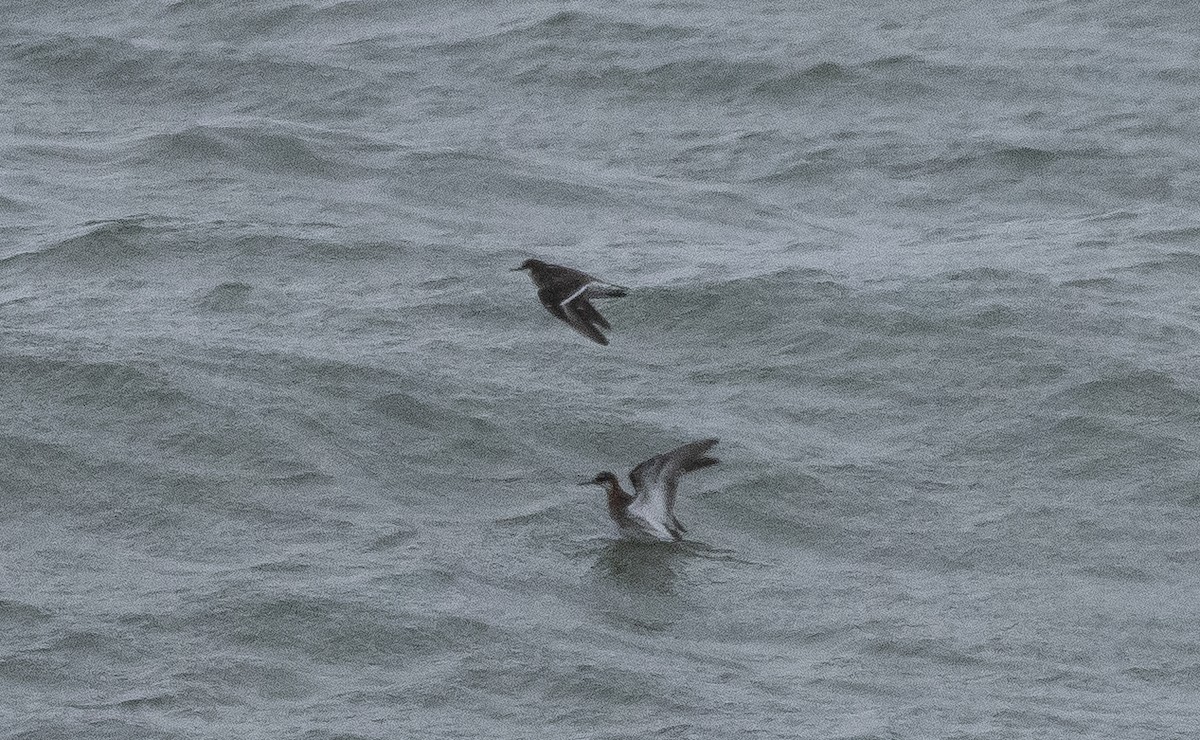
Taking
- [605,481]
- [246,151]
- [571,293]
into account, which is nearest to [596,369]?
[571,293]

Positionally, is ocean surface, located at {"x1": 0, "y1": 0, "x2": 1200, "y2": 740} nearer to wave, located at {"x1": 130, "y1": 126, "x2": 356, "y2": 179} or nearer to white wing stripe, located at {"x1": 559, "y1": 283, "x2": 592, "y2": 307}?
wave, located at {"x1": 130, "y1": 126, "x2": 356, "y2": 179}

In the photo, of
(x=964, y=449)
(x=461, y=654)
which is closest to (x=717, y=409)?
(x=964, y=449)

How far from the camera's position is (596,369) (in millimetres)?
14273

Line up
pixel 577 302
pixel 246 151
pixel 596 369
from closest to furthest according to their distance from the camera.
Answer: pixel 577 302, pixel 596 369, pixel 246 151

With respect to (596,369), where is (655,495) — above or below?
below

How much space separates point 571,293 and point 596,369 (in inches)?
61.1

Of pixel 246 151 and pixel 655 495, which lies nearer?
pixel 655 495

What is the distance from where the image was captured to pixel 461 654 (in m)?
10.6

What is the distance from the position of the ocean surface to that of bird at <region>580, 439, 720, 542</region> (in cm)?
18

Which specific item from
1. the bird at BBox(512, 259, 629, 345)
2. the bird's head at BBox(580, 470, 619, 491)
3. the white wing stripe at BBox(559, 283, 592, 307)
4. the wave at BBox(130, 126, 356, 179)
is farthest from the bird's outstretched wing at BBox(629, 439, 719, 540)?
the wave at BBox(130, 126, 356, 179)

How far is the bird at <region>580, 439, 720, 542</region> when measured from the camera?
39.2ft

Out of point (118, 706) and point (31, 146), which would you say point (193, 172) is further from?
point (118, 706)

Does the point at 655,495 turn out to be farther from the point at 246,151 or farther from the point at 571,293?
the point at 246,151

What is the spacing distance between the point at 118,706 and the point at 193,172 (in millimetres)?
8332
